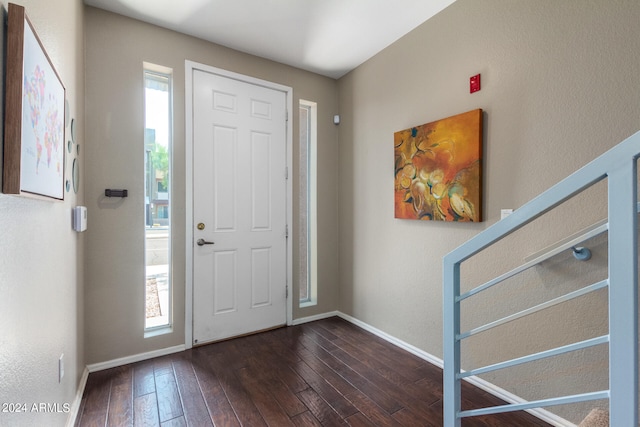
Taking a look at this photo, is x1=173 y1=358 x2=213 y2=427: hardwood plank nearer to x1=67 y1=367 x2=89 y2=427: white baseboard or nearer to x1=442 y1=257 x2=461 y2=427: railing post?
x1=67 y1=367 x2=89 y2=427: white baseboard

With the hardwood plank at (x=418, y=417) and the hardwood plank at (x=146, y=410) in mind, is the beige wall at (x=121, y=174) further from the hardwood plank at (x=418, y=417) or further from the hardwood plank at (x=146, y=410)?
the hardwood plank at (x=418, y=417)

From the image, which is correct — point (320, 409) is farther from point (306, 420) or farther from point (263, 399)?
point (263, 399)

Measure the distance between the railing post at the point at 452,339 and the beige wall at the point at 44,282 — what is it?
1460mm

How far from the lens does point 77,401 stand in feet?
6.06

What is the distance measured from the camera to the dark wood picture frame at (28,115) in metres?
0.87

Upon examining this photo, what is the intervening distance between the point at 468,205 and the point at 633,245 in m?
1.38

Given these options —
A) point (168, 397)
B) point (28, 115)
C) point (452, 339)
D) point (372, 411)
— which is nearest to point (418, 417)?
point (372, 411)

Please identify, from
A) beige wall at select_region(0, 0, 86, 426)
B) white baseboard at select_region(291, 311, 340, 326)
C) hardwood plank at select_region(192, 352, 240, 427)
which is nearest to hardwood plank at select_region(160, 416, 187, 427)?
hardwood plank at select_region(192, 352, 240, 427)

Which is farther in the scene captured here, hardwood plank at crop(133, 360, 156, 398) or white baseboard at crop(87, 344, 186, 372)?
white baseboard at crop(87, 344, 186, 372)

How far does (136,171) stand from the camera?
2.42m

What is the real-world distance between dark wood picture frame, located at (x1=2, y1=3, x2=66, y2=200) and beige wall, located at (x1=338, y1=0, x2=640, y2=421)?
2315 mm

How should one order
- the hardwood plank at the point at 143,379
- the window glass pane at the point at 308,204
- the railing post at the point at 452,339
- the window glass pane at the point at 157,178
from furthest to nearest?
the window glass pane at the point at 308,204
the window glass pane at the point at 157,178
the hardwood plank at the point at 143,379
the railing post at the point at 452,339

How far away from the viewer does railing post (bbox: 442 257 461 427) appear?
47.3 inches

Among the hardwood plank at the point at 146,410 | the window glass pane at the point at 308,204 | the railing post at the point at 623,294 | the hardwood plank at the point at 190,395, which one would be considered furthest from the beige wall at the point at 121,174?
the railing post at the point at 623,294
